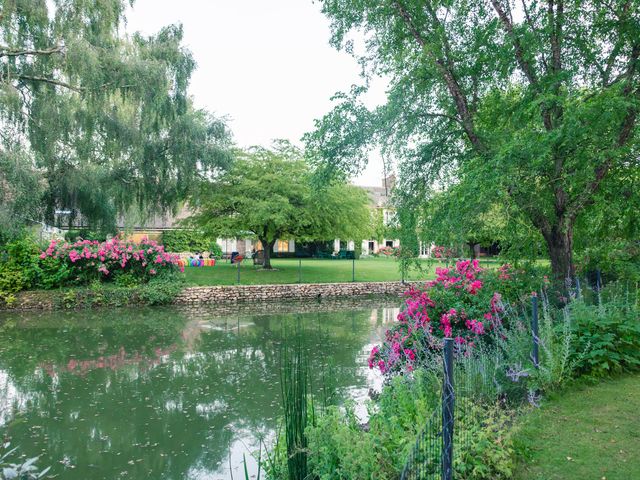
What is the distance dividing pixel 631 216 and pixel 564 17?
126 inches

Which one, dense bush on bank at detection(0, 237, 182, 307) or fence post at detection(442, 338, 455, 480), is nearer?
fence post at detection(442, 338, 455, 480)

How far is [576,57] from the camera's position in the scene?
809 cm

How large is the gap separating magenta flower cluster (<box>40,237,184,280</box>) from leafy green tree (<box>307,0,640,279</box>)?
30.6ft

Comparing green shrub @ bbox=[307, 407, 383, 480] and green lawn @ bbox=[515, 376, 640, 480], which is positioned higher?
green shrub @ bbox=[307, 407, 383, 480]

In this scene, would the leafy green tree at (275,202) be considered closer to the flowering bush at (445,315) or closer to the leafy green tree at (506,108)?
the leafy green tree at (506,108)

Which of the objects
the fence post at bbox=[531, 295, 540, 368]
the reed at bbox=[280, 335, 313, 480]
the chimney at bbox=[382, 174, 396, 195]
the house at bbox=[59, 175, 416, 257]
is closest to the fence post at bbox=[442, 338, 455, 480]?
the reed at bbox=[280, 335, 313, 480]

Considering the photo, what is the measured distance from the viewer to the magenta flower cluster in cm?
1513

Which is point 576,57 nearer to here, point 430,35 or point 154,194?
point 430,35

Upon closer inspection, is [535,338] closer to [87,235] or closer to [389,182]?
[389,182]

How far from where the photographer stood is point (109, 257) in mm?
15539

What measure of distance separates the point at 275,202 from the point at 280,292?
3.51m

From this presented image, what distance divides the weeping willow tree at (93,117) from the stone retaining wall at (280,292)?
3.83m

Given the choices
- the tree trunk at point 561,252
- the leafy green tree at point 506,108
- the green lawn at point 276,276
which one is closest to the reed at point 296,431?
the leafy green tree at point 506,108

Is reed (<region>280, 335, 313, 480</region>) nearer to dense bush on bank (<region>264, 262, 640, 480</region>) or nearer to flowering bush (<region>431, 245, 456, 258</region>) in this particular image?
dense bush on bank (<region>264, 262, 640, 480</region>)
